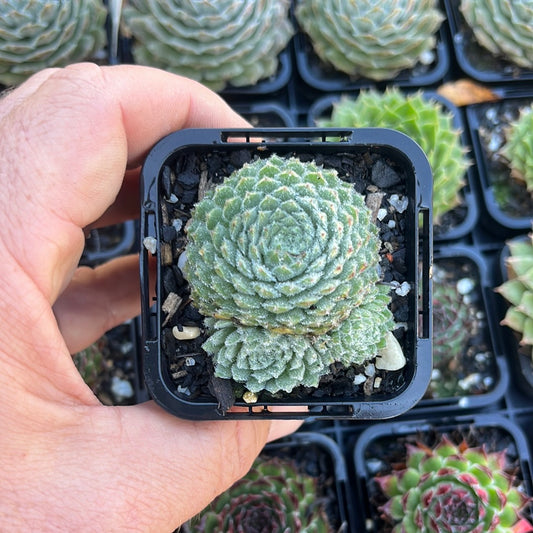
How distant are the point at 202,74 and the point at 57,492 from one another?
1087 mm

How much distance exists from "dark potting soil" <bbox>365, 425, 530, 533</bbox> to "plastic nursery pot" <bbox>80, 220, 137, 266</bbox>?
840 millimetres

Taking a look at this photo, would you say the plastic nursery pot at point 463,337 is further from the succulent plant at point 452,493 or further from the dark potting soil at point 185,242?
the dark potting soil at point 185,242

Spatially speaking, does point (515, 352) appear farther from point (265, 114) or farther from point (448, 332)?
point (265, 114)

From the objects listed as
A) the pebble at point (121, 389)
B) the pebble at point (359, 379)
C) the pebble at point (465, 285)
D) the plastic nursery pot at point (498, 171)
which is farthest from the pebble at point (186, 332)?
the plastic nursery pot at point (498, 171)

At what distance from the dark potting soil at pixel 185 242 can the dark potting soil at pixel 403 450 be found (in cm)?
49

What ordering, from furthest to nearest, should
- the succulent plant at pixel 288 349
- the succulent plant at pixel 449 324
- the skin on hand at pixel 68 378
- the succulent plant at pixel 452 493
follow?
the succulent plant at pixel 449 324 → the succulent plant at pixel 452 493 → the succulent plant at pixel 288 349 → the skin on hand at pixel 68 378

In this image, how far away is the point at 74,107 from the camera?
0.77 meters

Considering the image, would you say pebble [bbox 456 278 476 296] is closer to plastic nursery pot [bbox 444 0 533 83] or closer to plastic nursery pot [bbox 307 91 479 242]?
plastic nursery pot [bbox 307 91 479 242]

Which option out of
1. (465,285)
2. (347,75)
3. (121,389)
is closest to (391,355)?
(465,285)

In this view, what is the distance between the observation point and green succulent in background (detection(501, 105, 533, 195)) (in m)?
1.38

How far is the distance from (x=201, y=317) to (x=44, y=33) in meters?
0.87

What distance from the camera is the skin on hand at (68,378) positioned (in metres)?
0.69

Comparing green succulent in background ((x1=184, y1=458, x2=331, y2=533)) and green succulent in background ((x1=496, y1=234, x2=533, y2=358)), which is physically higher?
green succulent in background ((x1=496, y1=234, x2=533, y2=358))

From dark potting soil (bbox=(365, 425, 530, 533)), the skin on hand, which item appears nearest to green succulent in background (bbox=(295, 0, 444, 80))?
the skin on hand
